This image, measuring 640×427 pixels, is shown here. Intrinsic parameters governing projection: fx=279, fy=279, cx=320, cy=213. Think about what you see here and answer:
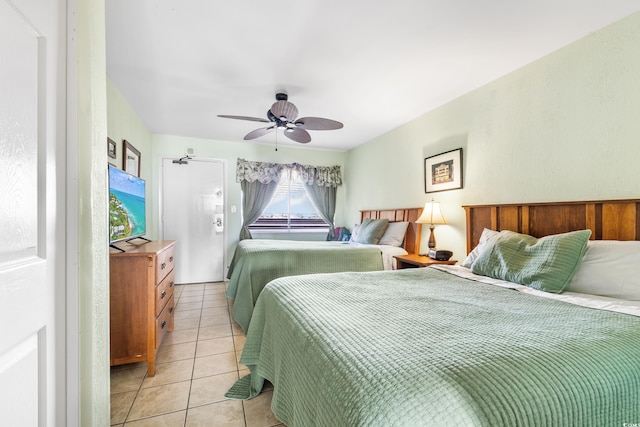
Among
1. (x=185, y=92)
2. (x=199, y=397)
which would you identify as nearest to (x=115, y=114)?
(x=185, y=92)

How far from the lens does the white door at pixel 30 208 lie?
665 mm

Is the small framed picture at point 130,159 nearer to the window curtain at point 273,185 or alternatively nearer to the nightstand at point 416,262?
the window curtain at point 273,185

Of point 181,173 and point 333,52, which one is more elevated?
point 333,52

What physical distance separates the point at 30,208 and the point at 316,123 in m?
2.39

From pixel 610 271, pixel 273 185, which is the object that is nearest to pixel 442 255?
pixel 610 271

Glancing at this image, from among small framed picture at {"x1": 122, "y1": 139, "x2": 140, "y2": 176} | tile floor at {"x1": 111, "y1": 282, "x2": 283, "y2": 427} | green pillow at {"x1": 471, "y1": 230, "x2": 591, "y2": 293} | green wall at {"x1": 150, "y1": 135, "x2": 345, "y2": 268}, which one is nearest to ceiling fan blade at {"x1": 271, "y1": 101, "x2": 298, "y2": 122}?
small framed picture at {"x1": 122, "y1": 139, "x2": 140, "y2": 176}

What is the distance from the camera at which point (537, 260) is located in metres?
1.70

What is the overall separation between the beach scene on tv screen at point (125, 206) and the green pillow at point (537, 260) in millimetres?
2712

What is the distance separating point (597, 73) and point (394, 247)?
7.44ft

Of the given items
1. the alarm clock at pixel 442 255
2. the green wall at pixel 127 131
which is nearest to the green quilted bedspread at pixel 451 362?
the alarm clock at pixel 442 255

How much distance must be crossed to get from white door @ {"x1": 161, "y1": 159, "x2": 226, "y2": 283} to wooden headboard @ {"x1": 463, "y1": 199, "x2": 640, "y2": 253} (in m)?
3.71

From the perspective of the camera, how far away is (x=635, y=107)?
1.71 m

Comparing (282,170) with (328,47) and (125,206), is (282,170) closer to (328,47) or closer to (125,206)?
(125,206)

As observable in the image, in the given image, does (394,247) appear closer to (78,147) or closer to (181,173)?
(78,147)
